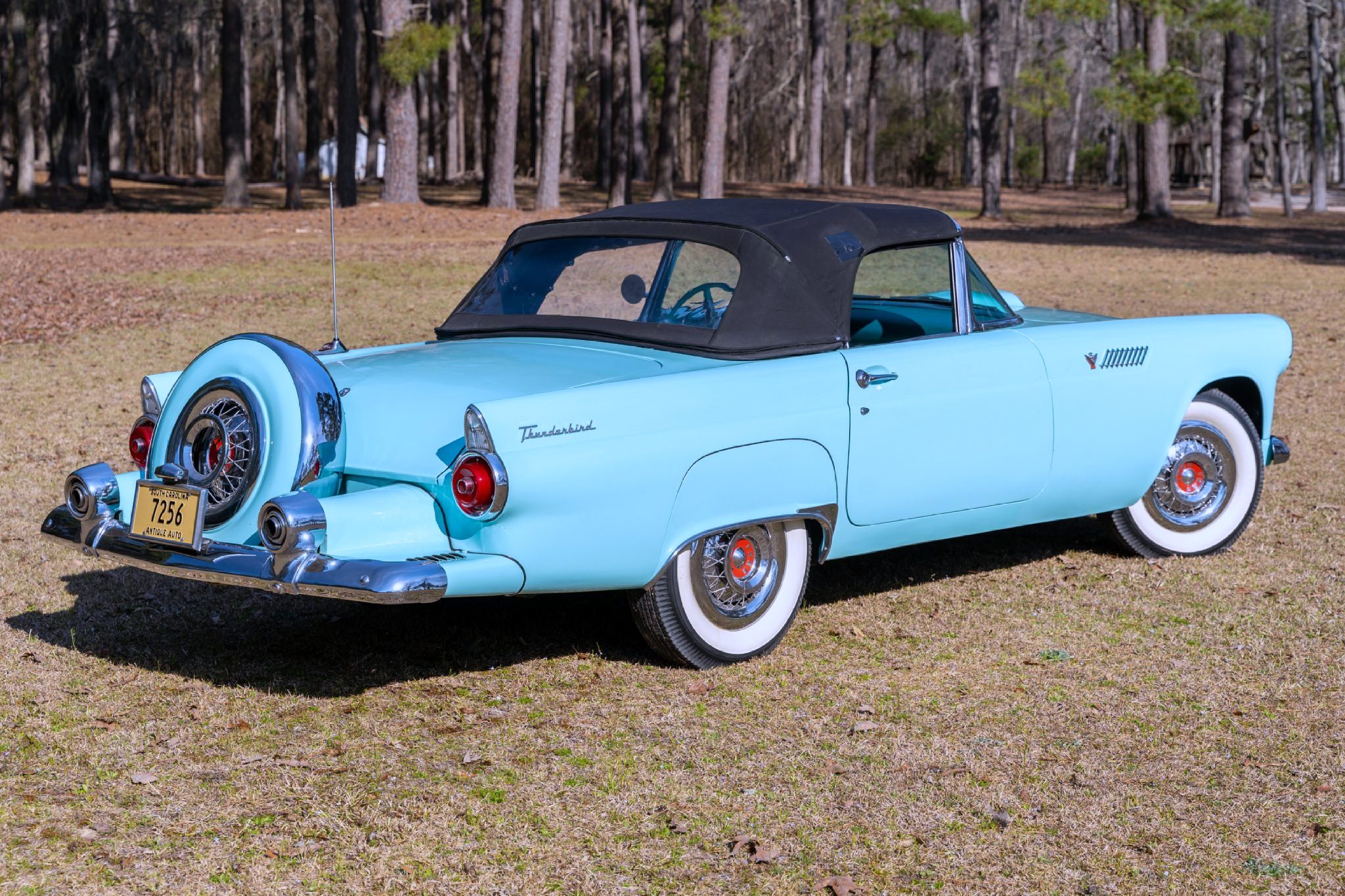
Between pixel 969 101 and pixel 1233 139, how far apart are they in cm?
2071

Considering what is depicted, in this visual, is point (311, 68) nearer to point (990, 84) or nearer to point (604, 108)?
point (604, 108)

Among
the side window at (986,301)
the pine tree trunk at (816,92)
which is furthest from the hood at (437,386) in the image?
the pine tree trunk at (816,92)

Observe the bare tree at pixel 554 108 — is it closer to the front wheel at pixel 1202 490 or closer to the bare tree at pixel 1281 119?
the bare tree at pixel 1281 119

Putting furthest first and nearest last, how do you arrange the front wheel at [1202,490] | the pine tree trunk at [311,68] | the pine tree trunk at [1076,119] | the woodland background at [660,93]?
1. the pine tree trunk at [1076,119]
2. the pine tree trunk at [311,68]
3. the woodland background at [660,93]
4. the front wheel at [1202,490]

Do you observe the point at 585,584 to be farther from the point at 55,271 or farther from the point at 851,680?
the point at 55,271

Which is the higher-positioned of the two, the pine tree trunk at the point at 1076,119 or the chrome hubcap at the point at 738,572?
the pine tree trunk at the point at 1076,119

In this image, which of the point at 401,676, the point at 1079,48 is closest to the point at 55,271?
the point at 401,676

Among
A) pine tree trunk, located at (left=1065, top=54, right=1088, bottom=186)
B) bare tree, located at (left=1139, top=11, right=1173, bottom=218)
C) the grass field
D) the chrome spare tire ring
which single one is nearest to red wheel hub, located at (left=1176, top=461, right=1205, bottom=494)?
the grass field

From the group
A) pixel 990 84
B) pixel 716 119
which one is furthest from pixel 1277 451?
pixel 990 84

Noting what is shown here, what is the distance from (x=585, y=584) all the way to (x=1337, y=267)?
20165 mm

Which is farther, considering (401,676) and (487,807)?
(401,676)

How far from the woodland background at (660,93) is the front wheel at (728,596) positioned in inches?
887

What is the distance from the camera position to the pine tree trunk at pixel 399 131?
27297 mm

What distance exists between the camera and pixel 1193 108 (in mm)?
30031
